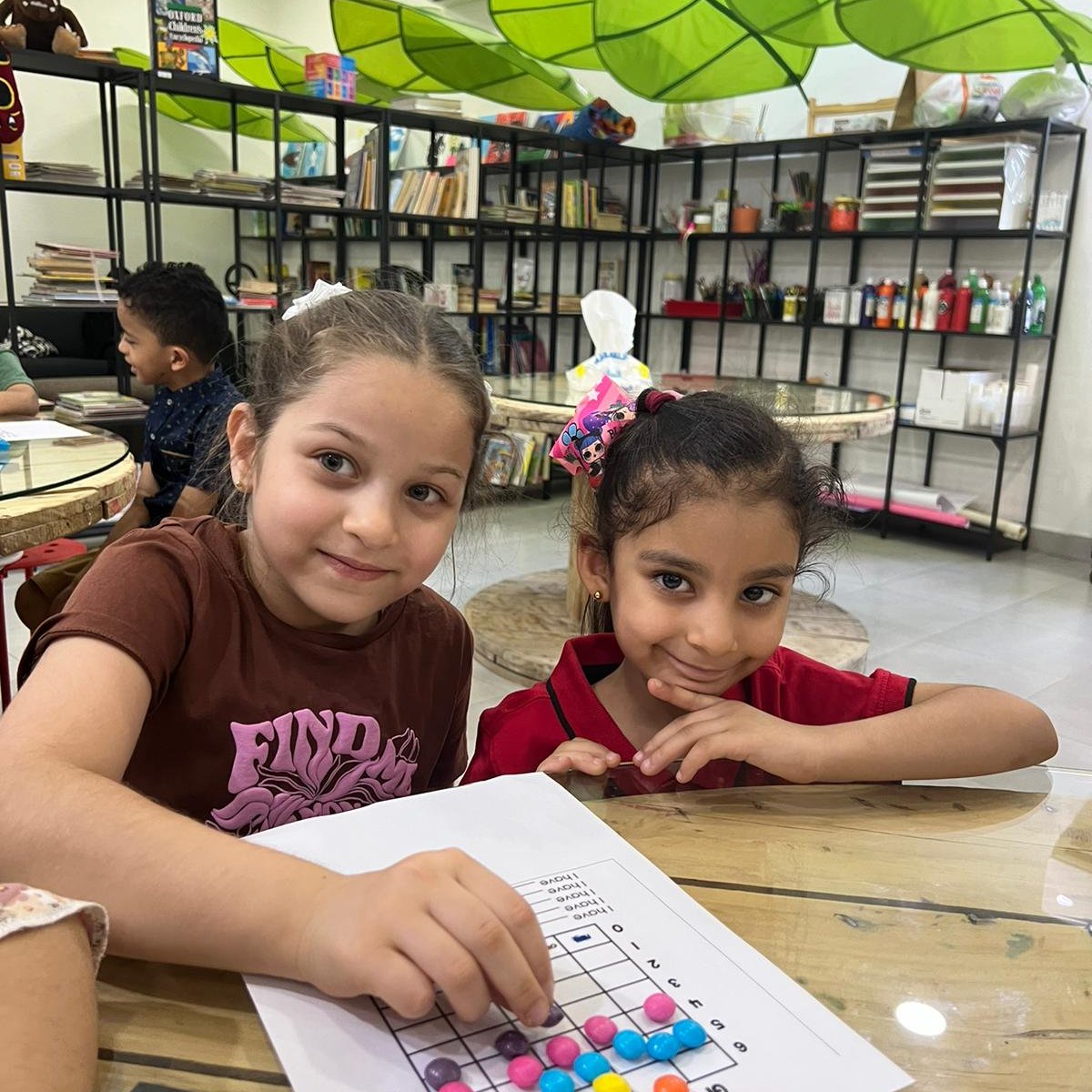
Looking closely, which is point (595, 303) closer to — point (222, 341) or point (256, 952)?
point (222, 341)

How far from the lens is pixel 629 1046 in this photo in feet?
1.50

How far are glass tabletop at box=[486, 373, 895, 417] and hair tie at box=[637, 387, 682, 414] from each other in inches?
60.2

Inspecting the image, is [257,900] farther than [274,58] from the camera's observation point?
No

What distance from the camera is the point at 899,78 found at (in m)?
4.73

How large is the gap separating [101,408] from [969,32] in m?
3.16

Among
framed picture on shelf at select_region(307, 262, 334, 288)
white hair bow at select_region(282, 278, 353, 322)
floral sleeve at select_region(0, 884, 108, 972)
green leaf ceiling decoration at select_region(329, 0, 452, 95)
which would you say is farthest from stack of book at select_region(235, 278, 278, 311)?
floral sleeve at select_region(0, 884, 108, 972)

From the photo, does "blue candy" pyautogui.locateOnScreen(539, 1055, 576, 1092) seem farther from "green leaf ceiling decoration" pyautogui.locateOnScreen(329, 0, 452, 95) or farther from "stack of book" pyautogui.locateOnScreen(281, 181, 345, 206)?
"stack of book" pyautogui.locateOnScreen(281, 181, 345, 206)

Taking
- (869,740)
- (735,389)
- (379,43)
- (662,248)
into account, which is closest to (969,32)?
(735,389)

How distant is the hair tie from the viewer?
1096 millimetres

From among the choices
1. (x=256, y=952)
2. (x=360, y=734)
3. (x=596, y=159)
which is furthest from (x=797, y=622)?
(x=596, y=159)

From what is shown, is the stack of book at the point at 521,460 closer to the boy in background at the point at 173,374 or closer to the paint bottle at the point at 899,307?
the paint bottle at the point at 899,307

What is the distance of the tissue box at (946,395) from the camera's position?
4457 millimetres

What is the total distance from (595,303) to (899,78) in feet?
8.76

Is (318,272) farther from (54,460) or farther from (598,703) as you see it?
(598,703)
